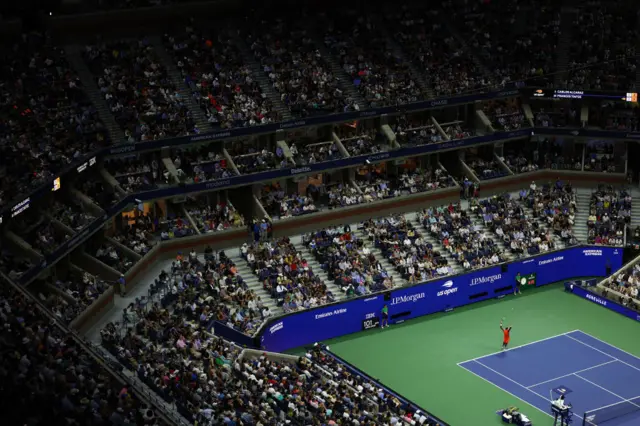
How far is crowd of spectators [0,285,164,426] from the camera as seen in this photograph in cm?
3541

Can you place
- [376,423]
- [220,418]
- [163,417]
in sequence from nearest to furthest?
[163,417] < [220,418] < [376,423]

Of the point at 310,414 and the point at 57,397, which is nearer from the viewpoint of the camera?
→ the point at 57,397

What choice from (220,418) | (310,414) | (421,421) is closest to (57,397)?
(220,418)

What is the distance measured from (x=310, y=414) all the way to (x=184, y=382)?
514cm

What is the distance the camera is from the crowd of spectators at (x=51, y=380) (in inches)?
1394

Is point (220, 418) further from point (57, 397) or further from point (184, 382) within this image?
point (57, 397)

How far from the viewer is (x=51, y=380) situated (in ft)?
124

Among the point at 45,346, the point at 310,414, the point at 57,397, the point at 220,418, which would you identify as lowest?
the point at 57,397

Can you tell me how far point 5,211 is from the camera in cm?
4947

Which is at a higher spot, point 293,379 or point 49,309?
point 293,379

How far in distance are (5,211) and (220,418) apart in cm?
1333

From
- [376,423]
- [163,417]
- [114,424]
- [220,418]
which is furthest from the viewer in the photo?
[376,423]

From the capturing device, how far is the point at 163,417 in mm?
39844

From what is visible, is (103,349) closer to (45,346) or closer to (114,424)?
(45,346)
